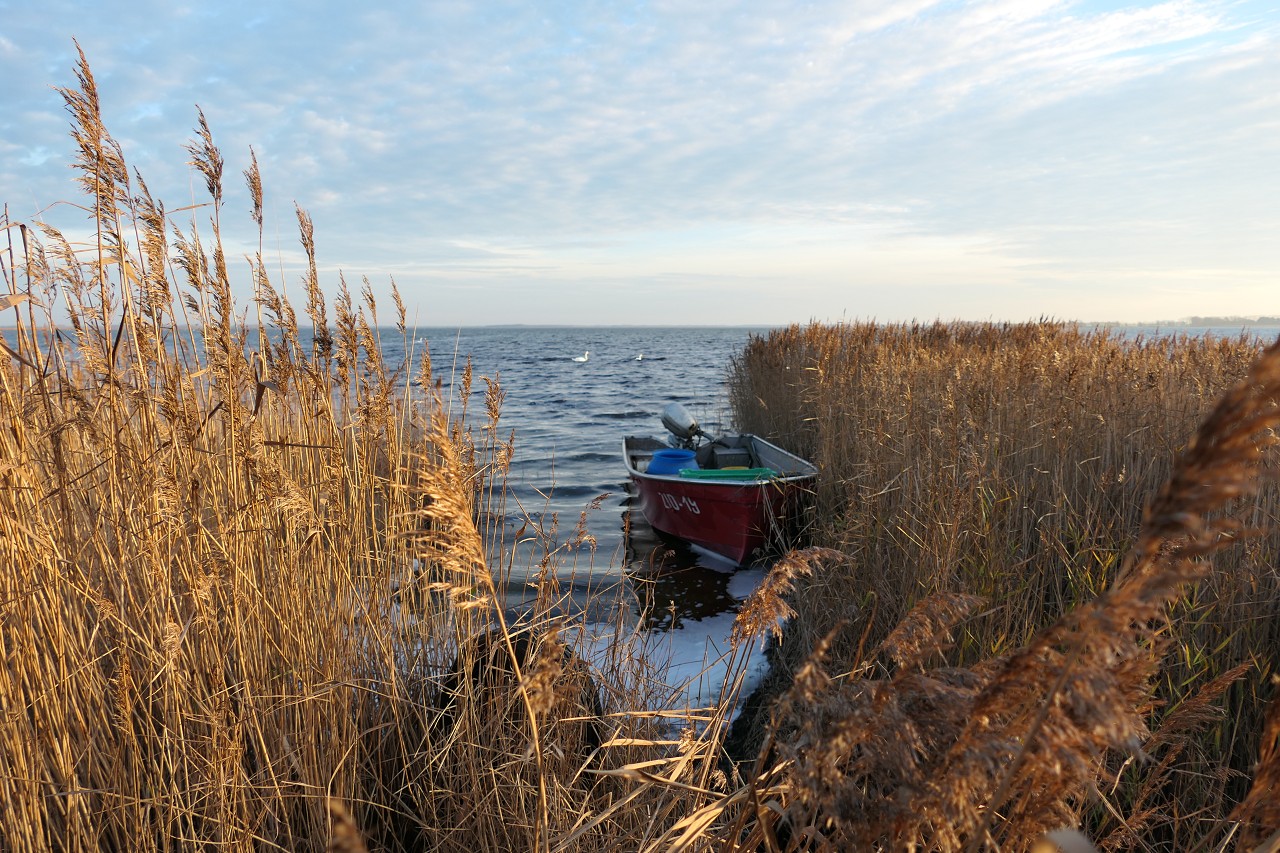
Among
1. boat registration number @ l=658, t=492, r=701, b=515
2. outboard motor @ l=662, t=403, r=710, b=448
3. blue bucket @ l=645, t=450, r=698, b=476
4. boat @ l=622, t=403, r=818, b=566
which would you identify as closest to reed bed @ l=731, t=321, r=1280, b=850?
boat @ l=622, t=403, r=818, b=566

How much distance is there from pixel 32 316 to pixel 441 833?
2233mm

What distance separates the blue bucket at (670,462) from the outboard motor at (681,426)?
2.37 m

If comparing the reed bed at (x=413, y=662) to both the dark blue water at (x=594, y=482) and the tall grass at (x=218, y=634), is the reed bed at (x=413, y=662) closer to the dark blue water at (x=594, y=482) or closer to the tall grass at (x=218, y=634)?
the tall grass at (x=218, y=634)

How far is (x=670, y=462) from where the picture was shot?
8.77 meters

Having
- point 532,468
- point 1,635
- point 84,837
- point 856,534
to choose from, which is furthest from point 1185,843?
point 532,468

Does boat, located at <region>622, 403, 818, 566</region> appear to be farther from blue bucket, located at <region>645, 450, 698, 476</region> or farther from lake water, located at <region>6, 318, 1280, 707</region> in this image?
lake water, located at <region>6, 318, 1280, 707</region>

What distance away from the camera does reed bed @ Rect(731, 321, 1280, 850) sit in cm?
91

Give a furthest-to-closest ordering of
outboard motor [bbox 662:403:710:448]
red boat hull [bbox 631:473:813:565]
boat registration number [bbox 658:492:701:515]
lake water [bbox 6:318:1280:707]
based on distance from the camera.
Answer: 1. outboard motor [bbox 662:403:710:448]
2. boat registration number [bbox 658:492:701:515]
3. red boat hull [bbox 631:473:813:565]
4. lake water [bbox 6:318:1280:707]

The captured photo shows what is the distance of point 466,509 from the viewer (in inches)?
54.1

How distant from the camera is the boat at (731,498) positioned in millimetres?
7168

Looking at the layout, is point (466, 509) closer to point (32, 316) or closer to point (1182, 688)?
point (32, 316)

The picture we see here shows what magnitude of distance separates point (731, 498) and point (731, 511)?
0.56 feet

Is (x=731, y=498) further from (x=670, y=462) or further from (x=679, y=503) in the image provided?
(x=670, y=462)

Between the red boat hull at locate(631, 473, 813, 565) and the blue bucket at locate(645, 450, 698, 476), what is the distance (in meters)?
0.30
